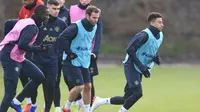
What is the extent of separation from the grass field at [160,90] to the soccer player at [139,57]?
2.30 m

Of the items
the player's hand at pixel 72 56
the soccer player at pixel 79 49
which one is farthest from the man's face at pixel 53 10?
the player's hand at pixel 72 56

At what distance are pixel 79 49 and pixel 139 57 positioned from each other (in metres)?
1.02

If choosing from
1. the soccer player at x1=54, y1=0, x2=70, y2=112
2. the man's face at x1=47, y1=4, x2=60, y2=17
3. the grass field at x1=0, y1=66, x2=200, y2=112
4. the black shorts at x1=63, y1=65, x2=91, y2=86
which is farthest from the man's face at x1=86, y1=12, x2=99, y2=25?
the grass field at x1=0, y1=66, x2=200, y2=112

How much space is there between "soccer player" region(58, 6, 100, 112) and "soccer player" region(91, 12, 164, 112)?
72cm

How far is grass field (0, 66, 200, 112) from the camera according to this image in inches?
576

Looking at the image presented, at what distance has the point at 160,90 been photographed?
19453mm

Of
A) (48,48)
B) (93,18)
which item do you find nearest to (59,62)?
(93,18)

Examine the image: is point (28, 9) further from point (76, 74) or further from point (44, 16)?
point (76, 74)

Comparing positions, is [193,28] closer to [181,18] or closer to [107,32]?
[181,18]

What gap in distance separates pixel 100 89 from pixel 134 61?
828cm

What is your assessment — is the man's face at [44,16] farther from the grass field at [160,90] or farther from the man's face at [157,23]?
the grass field at [160,90]

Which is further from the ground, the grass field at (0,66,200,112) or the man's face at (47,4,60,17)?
the man's face at (47,4,60,17)

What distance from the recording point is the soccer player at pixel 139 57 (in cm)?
1112

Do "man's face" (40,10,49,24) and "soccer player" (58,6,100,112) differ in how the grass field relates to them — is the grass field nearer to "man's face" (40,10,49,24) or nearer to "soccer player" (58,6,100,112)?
"soccer player" (58,6,100,112)
